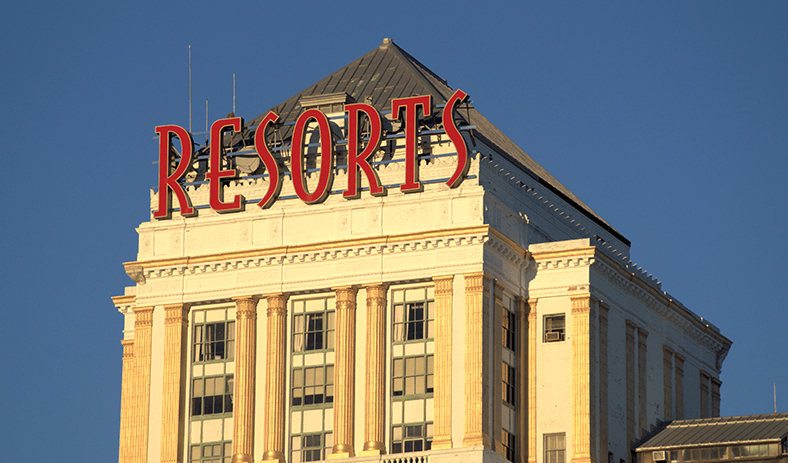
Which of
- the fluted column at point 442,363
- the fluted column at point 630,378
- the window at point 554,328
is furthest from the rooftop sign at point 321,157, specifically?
the fluted column at point 630,378

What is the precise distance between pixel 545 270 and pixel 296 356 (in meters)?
15.1

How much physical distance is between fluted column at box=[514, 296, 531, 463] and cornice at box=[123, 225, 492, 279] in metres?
3.08

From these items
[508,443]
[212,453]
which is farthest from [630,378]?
[212,453]

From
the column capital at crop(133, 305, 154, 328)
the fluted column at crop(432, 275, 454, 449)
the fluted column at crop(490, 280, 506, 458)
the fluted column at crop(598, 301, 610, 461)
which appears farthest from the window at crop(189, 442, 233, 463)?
the fluted column at crop(598, 301, 610, 461)

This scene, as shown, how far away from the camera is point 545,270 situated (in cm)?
11112

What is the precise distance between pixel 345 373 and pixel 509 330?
9.86 meters

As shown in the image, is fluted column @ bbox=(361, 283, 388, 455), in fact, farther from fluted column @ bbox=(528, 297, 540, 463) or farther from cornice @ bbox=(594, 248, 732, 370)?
cornice @ bbox=(594, 248, 732, 370)

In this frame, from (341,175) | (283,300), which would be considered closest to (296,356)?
(283,300)

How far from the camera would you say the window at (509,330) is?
4294 inches

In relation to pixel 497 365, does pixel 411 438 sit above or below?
below

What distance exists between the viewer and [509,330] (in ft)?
360

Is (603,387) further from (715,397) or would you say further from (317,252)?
(715,397)

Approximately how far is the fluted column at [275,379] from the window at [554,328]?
48.7ft

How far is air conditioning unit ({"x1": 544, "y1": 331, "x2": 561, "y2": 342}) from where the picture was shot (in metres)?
110
